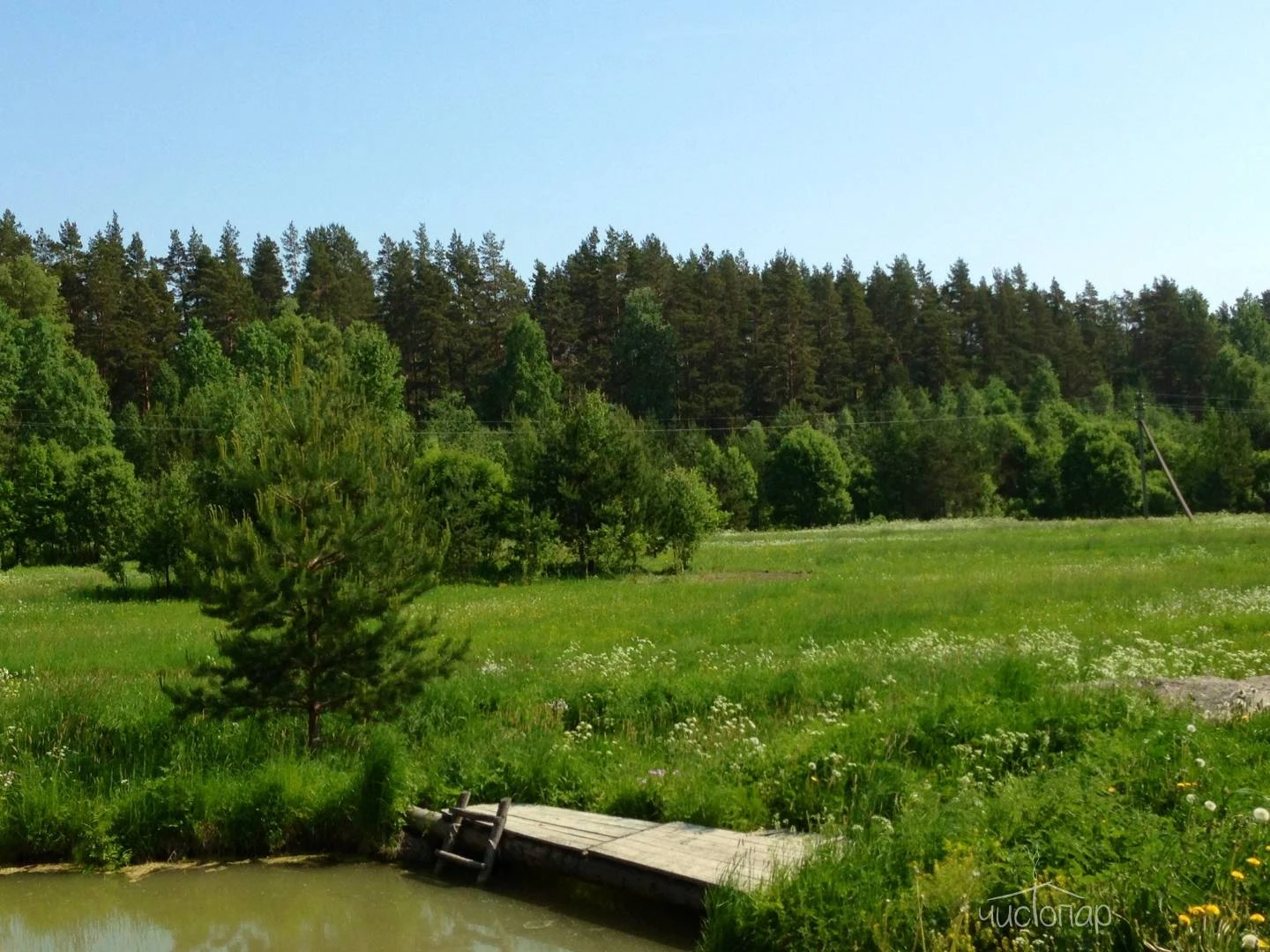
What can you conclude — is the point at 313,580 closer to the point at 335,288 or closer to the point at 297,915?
the point at 297,915

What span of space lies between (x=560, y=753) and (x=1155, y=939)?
7.32 metres

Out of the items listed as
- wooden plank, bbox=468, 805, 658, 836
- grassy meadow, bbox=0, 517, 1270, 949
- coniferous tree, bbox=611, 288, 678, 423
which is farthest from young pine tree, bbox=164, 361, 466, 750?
coniferous tree, bbox=611, 288, 678, 423

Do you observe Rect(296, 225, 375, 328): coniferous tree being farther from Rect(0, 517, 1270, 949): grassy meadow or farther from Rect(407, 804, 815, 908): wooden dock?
Rect(407, 804, 815, 908): wooden dock

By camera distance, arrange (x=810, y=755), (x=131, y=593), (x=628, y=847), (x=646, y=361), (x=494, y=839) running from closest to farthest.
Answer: (x=628, y=847)
(x=494, y=839)
(x=810, y=755)
(x=131, y=593)
(x=646, y=361)

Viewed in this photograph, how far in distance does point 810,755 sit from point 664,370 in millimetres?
83771

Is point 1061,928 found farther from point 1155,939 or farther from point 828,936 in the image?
point 828,936

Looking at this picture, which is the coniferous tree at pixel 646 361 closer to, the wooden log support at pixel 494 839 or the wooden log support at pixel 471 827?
the wooden log support at pixel 471 827

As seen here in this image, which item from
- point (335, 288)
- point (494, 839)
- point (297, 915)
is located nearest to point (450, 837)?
point (494, 839)

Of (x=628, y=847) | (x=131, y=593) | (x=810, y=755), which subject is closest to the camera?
(x=628, y=847)

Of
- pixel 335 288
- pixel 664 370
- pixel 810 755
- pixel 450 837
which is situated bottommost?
pixel 450 837

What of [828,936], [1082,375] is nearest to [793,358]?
[1082,375]

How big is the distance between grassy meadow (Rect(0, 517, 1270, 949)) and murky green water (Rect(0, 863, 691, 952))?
650 millimetres

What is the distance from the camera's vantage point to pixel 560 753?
1259 cm

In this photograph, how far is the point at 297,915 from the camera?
32.6 feet
